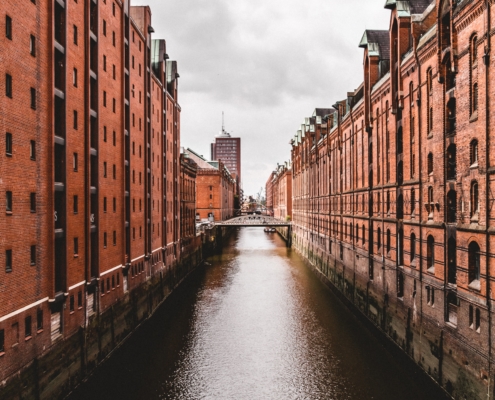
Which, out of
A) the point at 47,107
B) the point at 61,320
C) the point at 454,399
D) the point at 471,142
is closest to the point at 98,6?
the point at 47,107

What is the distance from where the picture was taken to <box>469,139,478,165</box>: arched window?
15.9m

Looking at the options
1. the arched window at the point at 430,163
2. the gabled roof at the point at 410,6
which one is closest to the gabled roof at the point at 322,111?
the gabled roof at the point at 410,6

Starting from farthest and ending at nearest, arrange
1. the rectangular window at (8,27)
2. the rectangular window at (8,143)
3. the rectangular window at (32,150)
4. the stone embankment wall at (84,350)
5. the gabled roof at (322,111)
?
1. the gabled roof at (322,111)
2. the rectangular window at (32,150)
3. the stone embankment wall at (84,350)
4. the rectangular window at (8,143)
5. the rectangular window at (8,27)

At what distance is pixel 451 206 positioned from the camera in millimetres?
18234

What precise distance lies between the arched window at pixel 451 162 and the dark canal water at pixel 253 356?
8497mm

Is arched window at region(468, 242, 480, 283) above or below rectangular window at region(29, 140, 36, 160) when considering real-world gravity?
below

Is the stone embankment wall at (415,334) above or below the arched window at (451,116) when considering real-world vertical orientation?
below

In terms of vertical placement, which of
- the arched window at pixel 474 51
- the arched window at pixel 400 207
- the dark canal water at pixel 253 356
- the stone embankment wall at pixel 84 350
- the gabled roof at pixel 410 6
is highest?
the gabled roof at pixel 410 6

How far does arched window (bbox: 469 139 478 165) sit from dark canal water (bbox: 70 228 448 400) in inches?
356

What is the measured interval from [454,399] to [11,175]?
17.0 m

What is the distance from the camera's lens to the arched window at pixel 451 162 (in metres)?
18.1

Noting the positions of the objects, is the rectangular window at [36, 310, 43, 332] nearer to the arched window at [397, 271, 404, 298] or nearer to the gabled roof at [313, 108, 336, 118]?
the arched window at [397, 271, 404, 298]

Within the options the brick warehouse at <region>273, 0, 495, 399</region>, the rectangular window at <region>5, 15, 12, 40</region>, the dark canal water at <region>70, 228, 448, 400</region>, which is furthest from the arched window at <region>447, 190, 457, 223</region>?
the rectangular window at <region>5, 15, 12, 40</region>

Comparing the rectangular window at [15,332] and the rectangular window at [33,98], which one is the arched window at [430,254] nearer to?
the rectangular window at [15,332]
